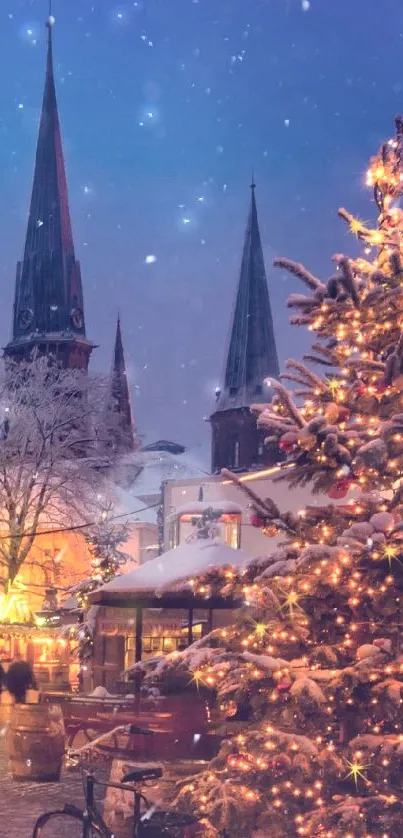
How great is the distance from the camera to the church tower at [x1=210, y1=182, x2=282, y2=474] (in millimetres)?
59938

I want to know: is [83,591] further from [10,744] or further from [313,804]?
[313,804]

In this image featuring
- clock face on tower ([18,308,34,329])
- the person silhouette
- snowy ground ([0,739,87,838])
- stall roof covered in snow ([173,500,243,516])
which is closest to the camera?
snowy ground ([0,739,87,838])

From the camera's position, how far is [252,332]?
60.8 metres

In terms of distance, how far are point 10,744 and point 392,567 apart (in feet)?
27.5

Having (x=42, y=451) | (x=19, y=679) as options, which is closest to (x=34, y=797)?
(x=19, y=679)

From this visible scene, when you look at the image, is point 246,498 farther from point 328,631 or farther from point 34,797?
point 328,631

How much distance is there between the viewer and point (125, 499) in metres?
48.7

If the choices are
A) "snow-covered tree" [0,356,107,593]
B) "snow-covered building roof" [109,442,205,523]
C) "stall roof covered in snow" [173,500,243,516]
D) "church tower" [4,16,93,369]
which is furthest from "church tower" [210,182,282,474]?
"stall roof covered in snow" [173,500,243,516]

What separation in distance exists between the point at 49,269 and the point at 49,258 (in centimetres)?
95

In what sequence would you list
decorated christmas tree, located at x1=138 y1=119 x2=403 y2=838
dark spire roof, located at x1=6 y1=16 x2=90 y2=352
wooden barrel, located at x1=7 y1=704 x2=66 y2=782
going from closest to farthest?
decorated christmas tree, located at x1=138 y1=119 x2=403 y2=838, wooden barrel, located at x1=7 y1=704 x2=66 y2=782, dark spire roof, located at x1=6 y1=16 x2=90 y2=352

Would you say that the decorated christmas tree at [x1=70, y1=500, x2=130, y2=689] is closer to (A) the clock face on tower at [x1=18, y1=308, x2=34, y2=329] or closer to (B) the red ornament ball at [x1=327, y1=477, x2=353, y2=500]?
(B) the red ornament ball at [x1=327, y1=477, x2=353, y2=500]

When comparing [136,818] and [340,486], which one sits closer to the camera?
[340,486]

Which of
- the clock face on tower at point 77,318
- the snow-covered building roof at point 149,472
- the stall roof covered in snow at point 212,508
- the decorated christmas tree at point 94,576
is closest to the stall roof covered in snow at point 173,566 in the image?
the stall roof covered in snow at point 212,508

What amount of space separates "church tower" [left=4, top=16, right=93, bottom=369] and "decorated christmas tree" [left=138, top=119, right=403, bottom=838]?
182 feet
